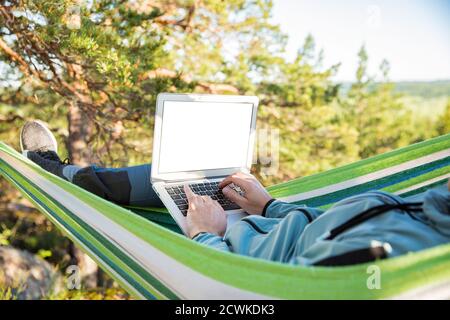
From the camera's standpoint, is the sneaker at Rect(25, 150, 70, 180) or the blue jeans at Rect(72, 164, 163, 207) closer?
the blue jeans at Rect(72, 164, 163, 207)

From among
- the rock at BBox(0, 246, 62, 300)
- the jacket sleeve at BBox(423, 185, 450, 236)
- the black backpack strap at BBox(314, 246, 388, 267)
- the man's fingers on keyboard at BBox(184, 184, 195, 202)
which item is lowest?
the rock at BBox(0, 246, 62, 300)

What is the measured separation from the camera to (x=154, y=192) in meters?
1.84

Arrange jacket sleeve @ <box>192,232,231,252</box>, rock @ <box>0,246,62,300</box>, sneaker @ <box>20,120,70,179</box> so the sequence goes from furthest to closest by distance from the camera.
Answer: rock @ <box>0,246,62,300</box> → sneaker @ <box>20,120,70,179</box> → jacket sleeve @ <box>192,232,231,252</box>

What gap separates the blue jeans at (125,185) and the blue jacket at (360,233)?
0.72 meters

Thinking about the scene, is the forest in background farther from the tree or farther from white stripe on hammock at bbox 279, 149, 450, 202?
white stripe on hammock at bbox 279, 149, 450, 202

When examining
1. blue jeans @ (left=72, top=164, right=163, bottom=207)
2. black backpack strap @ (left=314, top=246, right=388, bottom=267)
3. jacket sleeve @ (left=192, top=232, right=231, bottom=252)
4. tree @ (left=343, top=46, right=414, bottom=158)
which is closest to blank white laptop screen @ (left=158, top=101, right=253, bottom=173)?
blue jeans @ (left=72, top=164, right=163, bottom=207)

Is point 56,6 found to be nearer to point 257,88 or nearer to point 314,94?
point 257,88

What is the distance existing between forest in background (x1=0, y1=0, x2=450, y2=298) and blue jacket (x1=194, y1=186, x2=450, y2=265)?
1.74m

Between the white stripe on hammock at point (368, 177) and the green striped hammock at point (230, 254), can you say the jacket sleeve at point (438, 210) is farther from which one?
the white stripe on hammock at point (368, 177)

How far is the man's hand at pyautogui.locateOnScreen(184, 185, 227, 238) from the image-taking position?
1.42 m

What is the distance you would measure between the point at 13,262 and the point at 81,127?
1219mm

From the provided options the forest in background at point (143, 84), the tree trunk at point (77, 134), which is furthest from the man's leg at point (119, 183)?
the tree trunk at point (77, 134)

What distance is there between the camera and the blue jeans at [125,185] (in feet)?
6.03
